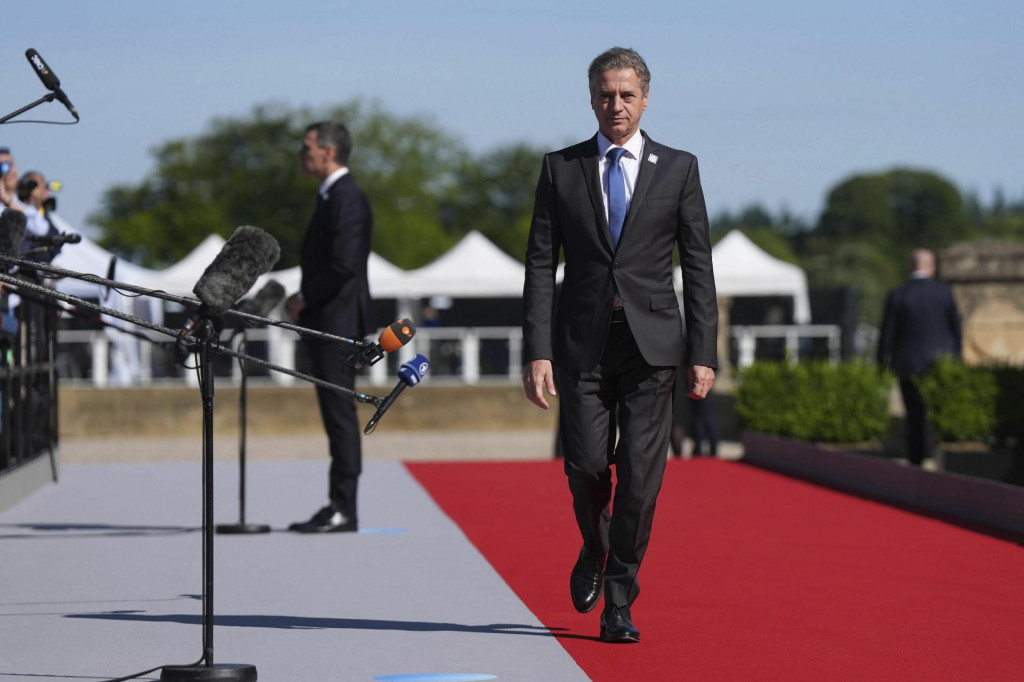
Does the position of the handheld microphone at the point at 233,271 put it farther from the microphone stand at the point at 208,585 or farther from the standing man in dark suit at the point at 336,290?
the standing man in dark suit at the point at 336,290

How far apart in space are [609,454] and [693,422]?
1011 centimetres

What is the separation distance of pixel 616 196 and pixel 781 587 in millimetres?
2141

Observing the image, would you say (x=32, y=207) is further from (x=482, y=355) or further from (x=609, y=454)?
(x=482, y=355)

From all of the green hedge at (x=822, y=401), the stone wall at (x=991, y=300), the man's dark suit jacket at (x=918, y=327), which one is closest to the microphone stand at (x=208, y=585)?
the man's dark suit jacket at (x=918, y=327)

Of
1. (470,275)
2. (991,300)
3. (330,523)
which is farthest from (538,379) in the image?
(470,275)

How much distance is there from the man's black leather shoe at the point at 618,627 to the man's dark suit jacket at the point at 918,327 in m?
7.91

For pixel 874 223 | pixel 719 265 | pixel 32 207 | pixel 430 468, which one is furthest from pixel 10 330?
pixel 874 223

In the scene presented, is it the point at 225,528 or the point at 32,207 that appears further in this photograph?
the point at 32,207

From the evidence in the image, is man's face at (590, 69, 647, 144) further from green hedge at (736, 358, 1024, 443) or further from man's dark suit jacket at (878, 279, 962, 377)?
green hedge at (736, 358, 1024, 443)

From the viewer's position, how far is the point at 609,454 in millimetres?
5867

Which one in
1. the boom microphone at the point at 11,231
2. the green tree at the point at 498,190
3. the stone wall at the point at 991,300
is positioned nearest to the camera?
the boom microphone at the point at 11,231

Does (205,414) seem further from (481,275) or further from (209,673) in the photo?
(481,275)

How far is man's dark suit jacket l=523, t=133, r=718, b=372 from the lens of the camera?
18.7 ft

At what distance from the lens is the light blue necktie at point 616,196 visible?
579 cm
